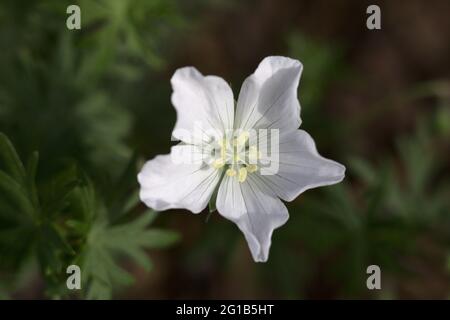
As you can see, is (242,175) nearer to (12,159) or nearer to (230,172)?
(230,172)

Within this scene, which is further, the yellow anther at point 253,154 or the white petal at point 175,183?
the yellow anther at point 253,154

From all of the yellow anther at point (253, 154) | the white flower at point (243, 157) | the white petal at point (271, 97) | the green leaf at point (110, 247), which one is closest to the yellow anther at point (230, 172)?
the white flower at point (243, 157)

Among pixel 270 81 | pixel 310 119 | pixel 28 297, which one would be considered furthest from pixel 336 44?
pixel 28 297

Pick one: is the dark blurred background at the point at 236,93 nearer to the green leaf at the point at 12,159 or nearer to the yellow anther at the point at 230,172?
the green leaf at the point at 12,159

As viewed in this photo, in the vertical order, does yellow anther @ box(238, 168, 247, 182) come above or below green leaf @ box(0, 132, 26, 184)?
below

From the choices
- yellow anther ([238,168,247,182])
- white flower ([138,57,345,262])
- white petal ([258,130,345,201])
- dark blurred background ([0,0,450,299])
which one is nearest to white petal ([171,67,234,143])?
white flower ([138,57,345,262])

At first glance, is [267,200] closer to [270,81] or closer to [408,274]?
[270,81]

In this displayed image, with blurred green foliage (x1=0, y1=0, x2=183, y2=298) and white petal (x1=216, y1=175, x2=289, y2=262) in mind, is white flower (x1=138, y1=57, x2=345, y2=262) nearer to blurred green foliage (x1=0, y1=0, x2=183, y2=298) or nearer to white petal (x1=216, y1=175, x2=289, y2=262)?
white petal (x1=216, y1=175, x2=289, y2=262)
